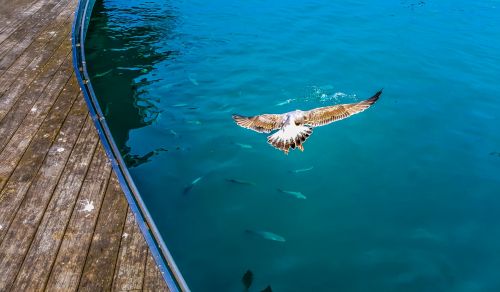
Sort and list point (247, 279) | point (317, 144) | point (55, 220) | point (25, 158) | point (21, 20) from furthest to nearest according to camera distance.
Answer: point (21, 20) → point (317, 144) → point (25, 158) → point (247, 279) → point (55, 220)

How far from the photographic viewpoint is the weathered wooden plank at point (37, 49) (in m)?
8.98

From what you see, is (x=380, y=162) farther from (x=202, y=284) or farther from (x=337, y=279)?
(x=202, y=284)

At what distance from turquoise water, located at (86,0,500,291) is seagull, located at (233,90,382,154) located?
151 centimetres

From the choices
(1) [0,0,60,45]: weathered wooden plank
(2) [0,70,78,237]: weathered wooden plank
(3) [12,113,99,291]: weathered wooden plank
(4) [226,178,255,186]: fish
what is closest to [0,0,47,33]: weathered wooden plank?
(1) [0,0,60,45]: weathered wooden plank

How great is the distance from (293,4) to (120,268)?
1564cm

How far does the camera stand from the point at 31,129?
23.4 feet

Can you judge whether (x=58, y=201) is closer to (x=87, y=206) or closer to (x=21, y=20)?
(x=87, y=206)

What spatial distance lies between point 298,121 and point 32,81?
5.67 metres

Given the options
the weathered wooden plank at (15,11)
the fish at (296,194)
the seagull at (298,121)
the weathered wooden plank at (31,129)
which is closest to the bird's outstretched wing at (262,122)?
the seagull at (298,121)

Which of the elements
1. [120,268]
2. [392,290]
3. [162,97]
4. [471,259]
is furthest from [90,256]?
[162,97]

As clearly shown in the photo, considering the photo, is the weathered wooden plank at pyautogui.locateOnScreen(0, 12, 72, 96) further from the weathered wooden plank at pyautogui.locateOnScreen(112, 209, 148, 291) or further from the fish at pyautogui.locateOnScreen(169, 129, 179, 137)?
the weathered wooden plank at pyautogui.locateOnScreen(112, 209, 148, 291)

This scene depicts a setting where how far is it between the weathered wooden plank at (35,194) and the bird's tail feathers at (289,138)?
322 centimetres

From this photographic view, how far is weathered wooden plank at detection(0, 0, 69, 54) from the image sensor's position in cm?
1031

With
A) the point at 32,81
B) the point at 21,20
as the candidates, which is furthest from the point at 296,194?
the point at 21,20
